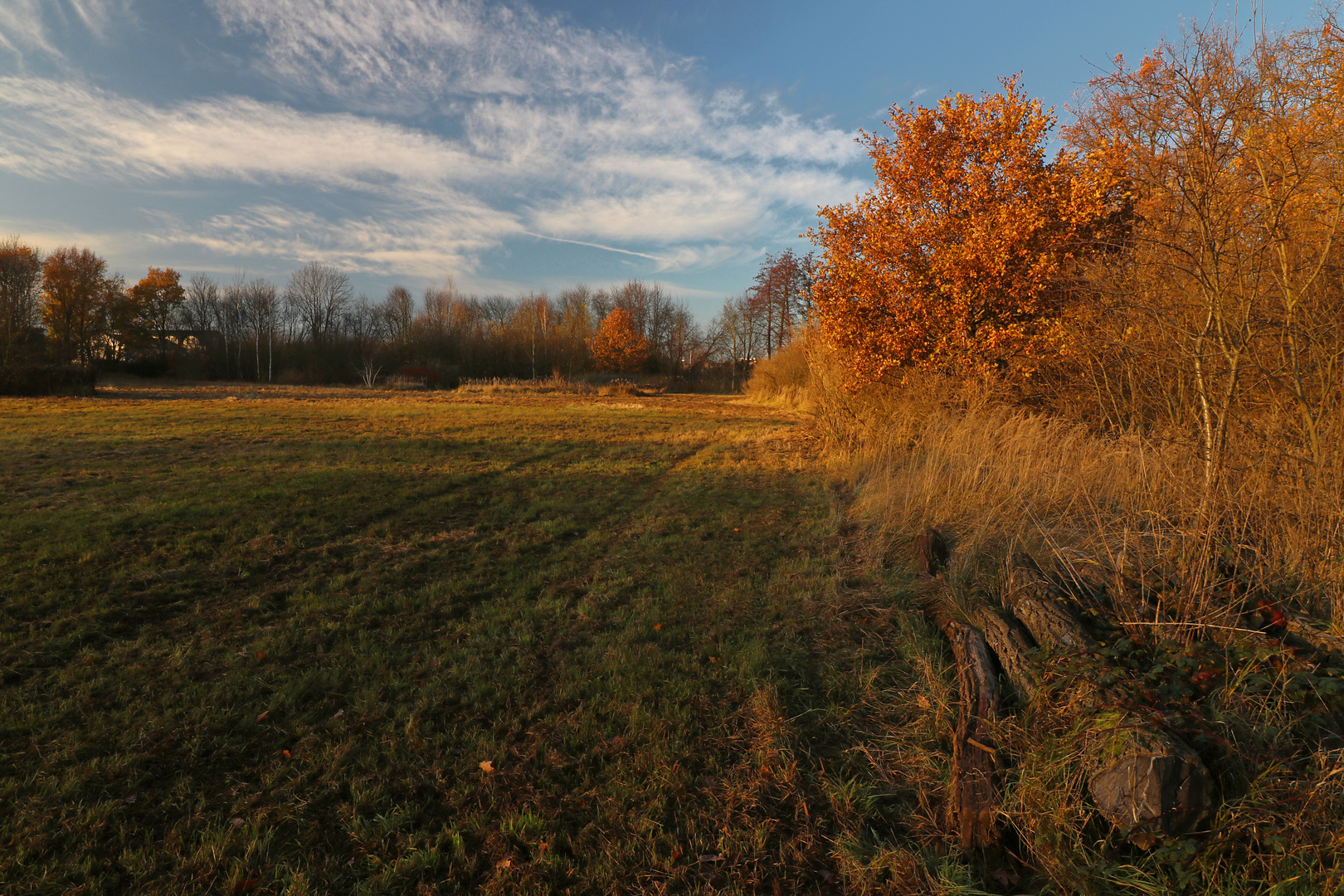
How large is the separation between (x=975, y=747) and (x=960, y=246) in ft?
29.8

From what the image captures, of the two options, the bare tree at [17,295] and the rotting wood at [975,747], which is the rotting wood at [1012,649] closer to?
the rotting wood at [975,747]

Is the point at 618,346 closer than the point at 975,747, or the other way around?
the point at 975,747

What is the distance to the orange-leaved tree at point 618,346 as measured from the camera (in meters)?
51.2

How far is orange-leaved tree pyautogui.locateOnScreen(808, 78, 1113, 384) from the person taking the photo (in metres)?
9.20

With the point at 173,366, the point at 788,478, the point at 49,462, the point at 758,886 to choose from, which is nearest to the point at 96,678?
the point at 758,886

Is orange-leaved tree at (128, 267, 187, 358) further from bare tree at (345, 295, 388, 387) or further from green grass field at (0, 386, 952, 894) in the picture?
green grass field at (0, 386, 952, 894)

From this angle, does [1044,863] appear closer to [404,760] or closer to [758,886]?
[758,886]

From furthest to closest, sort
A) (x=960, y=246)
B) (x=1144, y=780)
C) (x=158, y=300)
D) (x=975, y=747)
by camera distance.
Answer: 1. (x=158, y=300)
2. (x=960, y=246)
3. (x=975, y=747)
4. (x=1144, y=780)

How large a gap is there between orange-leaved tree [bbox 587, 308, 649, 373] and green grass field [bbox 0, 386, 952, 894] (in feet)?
144

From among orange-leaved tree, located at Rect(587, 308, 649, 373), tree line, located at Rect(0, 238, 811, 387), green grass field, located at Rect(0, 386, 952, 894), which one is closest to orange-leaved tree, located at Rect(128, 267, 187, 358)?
tree line, located at Rect(0, 238, 811, 387)

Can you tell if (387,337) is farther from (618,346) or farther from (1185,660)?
(1185,660)

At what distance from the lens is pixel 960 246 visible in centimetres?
976

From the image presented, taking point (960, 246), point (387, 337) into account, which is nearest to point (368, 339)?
point (387, 337)

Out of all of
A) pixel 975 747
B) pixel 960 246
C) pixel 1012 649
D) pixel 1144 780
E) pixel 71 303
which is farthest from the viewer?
pixel 71 303
